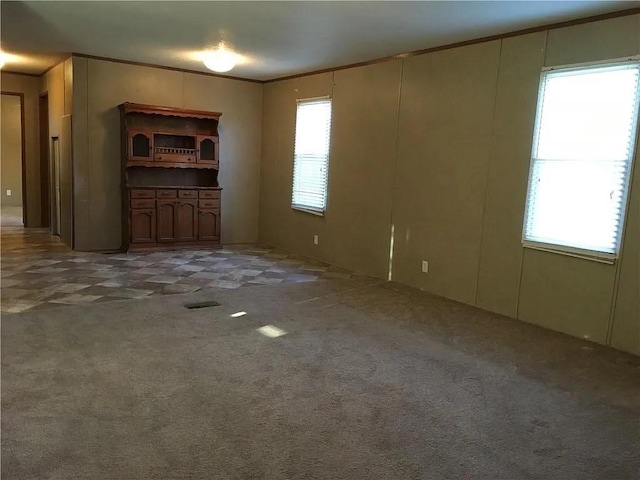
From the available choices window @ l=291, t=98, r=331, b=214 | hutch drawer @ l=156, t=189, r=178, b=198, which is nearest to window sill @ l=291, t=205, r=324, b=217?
window @ l=291, t=98, r=331, b=214

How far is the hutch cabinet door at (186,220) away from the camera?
7.16 m

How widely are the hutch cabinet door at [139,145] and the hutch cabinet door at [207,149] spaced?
0.69 meters

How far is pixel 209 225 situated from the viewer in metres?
7.46

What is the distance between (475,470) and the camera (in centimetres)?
230

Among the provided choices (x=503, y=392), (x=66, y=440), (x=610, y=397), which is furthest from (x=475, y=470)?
(x=66, y=440)

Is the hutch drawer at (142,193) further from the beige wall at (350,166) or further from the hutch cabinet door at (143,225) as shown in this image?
the beige wall at (350,166)

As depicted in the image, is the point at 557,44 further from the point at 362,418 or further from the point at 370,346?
the point at 362,418

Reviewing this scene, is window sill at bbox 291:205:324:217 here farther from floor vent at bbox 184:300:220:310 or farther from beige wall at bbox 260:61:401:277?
floor vent at bbox 184:300:220:310

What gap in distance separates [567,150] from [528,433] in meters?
2.47

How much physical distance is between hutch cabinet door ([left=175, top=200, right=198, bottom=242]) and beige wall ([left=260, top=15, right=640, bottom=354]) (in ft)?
5.79

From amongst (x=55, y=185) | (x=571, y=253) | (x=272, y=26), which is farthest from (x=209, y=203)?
(x=571, y=253)

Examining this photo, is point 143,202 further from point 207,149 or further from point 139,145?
point 207,149

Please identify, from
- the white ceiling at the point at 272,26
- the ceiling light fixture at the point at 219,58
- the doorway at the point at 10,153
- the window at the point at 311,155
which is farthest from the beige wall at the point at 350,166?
the doorway at the point at 10,153

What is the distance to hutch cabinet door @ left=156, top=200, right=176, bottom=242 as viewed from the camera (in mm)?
7012
